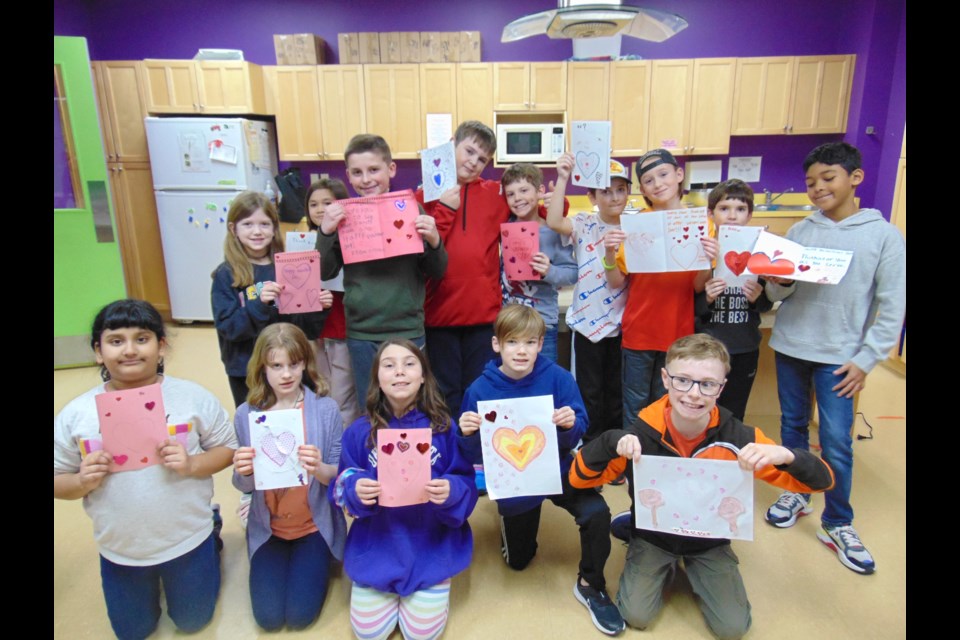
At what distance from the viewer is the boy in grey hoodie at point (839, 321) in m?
1.88

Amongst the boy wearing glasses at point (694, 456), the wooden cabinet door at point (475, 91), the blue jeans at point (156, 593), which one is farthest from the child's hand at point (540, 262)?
the wooden cabinet door at point (475, 91)

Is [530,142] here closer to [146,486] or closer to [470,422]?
[470,422]

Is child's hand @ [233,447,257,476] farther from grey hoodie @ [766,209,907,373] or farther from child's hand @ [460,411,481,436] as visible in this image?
grey hoodie @ [766,209,907,373]

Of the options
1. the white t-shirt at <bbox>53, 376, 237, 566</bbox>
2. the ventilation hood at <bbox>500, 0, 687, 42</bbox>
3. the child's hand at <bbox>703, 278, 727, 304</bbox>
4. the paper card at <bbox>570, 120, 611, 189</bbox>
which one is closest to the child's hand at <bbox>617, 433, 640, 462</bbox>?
the child's hand at <bbox>703, 278, 727, 304</bbox>

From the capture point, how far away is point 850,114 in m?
4.80

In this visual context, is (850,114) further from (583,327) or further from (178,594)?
(178,594)

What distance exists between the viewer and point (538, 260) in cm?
221

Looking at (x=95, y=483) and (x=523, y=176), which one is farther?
(x=523, y=176)

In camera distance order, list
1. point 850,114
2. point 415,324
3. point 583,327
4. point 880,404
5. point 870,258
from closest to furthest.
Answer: point 870,258 → point 415,324 → point 583,327 → point 880,404 → point 850,114

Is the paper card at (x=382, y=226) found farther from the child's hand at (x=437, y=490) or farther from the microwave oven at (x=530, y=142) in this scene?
the microwave oven at (x=530, y=142)

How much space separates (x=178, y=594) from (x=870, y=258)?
247 centimetres

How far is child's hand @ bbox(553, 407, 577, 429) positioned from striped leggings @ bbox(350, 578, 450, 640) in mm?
624

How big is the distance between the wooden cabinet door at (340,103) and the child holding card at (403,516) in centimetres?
381

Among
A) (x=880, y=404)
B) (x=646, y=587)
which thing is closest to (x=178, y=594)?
(x=646, y=587)
